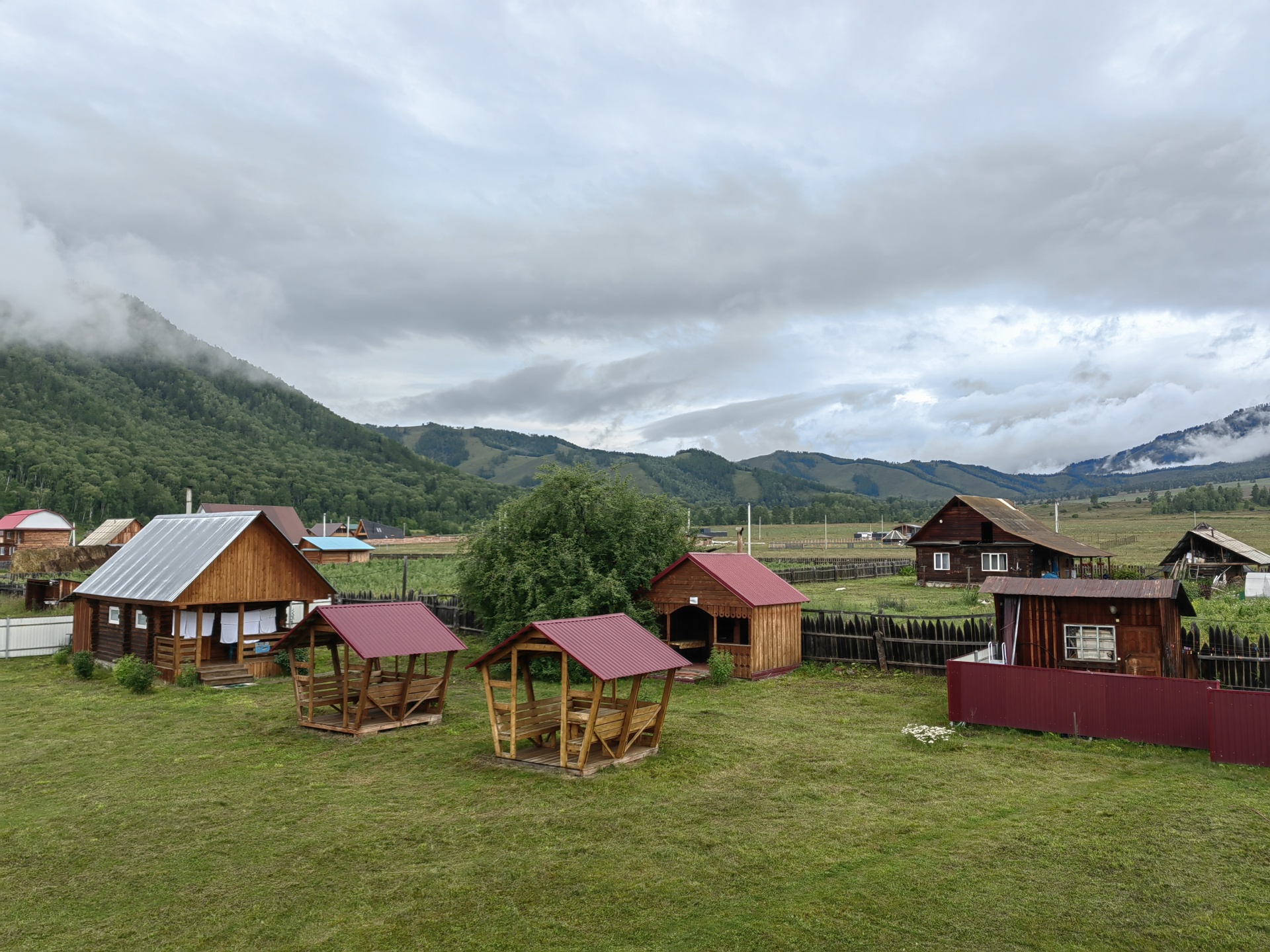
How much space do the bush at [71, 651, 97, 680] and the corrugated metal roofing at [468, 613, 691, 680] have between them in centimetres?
1785

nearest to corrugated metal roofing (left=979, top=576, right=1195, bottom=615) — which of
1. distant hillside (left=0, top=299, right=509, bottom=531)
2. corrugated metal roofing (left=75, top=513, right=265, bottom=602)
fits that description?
corrugated metal roofing (left=75, top=513, right=265, bottom=602)

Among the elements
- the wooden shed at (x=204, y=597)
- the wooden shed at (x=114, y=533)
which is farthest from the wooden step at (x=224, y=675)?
the wooden shed at (x=114, y=533)

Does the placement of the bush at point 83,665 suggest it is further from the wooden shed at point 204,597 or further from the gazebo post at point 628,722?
the gazebo post at point 628,722

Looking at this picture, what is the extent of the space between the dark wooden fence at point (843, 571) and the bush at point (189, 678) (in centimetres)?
3421

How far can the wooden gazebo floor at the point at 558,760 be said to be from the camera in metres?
15.1

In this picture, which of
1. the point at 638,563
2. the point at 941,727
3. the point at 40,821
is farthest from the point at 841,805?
the point at 638,563

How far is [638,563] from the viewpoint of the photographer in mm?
28094

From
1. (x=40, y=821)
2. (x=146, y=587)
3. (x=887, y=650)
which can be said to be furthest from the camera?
(x=146, y=587)

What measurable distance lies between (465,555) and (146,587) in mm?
10251

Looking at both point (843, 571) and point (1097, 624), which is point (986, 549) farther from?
point (1097, 624)

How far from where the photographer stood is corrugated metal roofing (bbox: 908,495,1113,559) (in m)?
50.9

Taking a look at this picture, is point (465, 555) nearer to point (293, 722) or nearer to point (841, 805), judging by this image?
point (293, 722)

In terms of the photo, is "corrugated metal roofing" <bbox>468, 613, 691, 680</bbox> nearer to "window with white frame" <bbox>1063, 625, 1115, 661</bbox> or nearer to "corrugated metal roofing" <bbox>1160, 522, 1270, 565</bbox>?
"window with white frame" <bbox>1063, 625, 1115, 661</bbox>

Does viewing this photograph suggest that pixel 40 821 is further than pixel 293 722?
No
